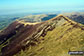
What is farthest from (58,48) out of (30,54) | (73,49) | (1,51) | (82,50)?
(1,51)

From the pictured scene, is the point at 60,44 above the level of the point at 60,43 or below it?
below

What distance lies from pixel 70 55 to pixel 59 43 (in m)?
15.4

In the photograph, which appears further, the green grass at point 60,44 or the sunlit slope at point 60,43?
the sunlit slope at point 60,43

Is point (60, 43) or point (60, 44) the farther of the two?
point (60, 43)

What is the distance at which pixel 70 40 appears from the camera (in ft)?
218

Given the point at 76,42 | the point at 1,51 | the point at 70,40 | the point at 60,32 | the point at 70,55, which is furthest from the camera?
the point at 1,51

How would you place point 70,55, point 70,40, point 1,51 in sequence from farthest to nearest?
1. point 1,51
2. point 70,40
3. point 70,55

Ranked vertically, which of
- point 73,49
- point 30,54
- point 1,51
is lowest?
point 1,51

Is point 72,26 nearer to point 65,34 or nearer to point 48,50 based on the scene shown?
point 65,34

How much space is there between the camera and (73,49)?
57531mm

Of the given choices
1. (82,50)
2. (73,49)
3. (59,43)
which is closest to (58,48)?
(59,43)

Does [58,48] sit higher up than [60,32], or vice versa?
[60,32]

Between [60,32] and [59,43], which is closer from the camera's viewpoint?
[59,43]

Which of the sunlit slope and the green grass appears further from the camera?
the sunlit slope
